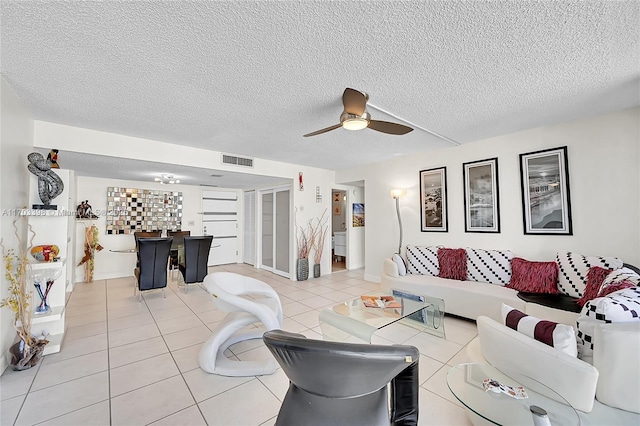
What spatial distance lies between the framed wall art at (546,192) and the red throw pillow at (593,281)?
766mm

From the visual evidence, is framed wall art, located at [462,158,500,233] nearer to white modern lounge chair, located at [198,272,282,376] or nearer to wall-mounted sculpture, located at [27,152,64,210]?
white modern lounge chair, located at [198,272,282,376]

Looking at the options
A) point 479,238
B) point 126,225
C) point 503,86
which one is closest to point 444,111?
point 503,86

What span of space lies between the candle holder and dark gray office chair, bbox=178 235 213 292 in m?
1.83

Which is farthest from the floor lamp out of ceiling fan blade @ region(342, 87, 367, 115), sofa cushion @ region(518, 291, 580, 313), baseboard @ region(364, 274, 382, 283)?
ceiling fan blade @ region(342, 87, 367, 115)

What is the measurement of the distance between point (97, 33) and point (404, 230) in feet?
15.1

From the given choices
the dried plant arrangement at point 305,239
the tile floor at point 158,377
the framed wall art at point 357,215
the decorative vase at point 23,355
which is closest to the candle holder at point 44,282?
the decorative vase at point 23,355

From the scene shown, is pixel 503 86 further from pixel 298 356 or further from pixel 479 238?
pixel 298 356

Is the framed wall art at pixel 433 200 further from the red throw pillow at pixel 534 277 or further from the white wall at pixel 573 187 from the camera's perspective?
the red throw pillow at pixel 534 277

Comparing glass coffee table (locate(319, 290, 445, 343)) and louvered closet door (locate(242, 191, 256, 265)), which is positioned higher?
louvered closet door (locate(242, 191, 256, 265))

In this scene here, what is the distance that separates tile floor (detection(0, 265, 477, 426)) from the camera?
171 cm

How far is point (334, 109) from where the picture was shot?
271 cm

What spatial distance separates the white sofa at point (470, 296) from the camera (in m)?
2.57

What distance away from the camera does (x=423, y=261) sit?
400 cm

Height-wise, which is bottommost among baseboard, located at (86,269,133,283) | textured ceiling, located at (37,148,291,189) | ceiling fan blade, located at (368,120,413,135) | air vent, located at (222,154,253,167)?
baseboard, located at (86,269,133,283)
